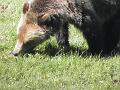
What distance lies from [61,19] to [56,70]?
→ 3.39ft

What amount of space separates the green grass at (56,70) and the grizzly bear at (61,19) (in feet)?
1.00

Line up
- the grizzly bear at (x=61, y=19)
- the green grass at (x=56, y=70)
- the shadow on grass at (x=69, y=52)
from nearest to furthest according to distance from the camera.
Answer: the green grass at (x=56, y=70)
the grizzly bear at (x=61, y=19)
the shadow on grass at (x=69, y=52)

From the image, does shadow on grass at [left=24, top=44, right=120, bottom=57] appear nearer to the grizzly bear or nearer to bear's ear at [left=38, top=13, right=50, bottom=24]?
the grizzly bear

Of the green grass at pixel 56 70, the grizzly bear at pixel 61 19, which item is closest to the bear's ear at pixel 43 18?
the grizzly bear at pixel 61 19

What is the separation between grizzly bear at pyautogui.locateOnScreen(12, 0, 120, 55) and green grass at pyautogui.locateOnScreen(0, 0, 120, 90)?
31 cm

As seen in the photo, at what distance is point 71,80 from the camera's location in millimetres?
6715

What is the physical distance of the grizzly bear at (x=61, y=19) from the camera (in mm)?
7613

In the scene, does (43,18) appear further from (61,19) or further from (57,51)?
(57,51)

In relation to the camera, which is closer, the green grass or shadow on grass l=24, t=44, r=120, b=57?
the green grass

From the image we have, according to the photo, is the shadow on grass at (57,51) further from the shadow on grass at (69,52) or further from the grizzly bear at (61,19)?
the grizzly bear at (61,19)

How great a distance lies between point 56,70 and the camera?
7113mm

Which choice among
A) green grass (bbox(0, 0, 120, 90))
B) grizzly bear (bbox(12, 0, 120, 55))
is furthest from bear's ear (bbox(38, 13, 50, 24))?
green grass (bbox(0, 0, 120, 90))

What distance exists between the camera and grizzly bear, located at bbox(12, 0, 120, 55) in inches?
300

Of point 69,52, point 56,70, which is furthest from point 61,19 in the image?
point 56,70
